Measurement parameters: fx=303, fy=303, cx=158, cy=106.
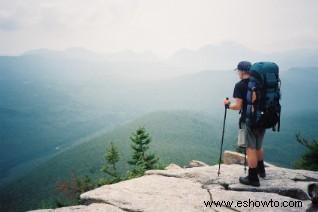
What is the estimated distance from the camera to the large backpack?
838cm

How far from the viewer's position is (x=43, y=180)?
18488 cm

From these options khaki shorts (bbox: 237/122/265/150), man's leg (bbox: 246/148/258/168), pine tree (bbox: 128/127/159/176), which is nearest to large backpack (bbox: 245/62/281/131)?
khaki shorts (bbox: 237/122/265/150)

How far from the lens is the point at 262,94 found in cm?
844

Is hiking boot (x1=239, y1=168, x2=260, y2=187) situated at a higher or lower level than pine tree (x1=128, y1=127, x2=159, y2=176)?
higher

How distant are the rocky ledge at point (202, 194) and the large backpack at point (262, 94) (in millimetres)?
1966

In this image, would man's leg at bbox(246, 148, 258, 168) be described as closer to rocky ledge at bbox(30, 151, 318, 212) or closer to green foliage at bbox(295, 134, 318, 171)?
rocky ledge at bbox(30, 151, 318, 212)

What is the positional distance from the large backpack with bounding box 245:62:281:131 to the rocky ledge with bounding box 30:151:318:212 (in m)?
1.97

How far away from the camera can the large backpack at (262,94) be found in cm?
838

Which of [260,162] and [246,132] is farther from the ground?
[246,132]

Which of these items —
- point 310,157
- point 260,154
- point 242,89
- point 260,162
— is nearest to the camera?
point 242,89

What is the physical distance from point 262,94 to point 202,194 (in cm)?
325

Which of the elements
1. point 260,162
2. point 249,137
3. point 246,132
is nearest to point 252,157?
point 249,137

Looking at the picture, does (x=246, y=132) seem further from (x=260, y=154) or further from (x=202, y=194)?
(x=202, y=194)

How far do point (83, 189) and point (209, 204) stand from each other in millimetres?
32038
